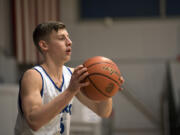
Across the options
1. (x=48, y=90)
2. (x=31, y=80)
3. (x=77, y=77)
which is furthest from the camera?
(x=48, y=90)

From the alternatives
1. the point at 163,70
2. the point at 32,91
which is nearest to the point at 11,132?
the point at 32,91

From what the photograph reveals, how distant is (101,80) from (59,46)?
1.43 ft

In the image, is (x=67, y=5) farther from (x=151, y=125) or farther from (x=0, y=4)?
(x=151, y=125)

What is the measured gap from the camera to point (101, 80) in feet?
6.81

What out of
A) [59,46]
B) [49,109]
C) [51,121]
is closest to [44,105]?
[49,109]

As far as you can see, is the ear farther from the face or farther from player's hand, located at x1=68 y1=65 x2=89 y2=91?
player's hand, located at x1=68 y1=65 x2=89 y2=91

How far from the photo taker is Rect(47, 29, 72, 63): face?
221 centimetres

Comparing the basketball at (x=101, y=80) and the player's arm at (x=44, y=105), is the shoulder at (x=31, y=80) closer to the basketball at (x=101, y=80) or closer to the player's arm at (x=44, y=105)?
the player's arm at (x=44, y=105)

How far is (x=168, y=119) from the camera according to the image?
19.3 feet

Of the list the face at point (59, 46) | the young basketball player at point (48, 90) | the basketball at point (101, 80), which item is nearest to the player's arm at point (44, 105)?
the young basketball player at point (48, 90)

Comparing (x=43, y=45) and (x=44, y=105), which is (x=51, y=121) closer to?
(x=44, y=105)

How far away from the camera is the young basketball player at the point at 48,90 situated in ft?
6.12

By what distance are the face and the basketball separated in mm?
201

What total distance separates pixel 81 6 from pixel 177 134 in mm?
3611
